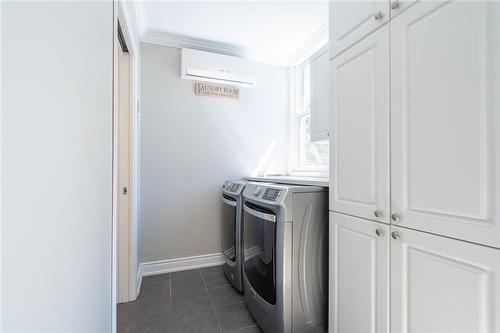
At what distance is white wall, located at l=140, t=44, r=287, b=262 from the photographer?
237cm

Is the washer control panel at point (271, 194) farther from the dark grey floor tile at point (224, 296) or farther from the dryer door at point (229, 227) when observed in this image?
the dark grey floor tile at point (224, 296)

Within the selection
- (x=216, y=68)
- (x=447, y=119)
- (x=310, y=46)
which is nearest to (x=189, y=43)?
(x=216, y=68)

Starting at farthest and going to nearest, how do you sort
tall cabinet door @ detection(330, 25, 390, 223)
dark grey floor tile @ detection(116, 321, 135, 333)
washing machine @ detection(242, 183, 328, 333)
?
dark grey floor tile @ detection(116, 321, 135, 333)
washing machine @ detection(242, 183, 328, 333)
tall cabinet door @ detection(330, 25, 390, 223)

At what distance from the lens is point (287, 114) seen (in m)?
2.96

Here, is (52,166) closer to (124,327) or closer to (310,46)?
(124,327)

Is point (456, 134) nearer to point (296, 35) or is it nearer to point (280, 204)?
point (280, 204)

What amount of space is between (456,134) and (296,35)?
6.54 ft

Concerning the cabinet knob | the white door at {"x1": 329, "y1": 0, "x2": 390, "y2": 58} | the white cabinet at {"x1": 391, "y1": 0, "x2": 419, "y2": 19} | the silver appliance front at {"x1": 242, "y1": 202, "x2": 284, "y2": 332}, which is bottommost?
the silver appliance front at {"x1": 242, "y1": 202, "x2": 284, "y2": 332}

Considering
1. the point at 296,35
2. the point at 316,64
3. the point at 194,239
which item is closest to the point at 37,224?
the point at 316,64

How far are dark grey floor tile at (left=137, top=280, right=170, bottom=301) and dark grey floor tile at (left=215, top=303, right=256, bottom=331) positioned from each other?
1.79 feet

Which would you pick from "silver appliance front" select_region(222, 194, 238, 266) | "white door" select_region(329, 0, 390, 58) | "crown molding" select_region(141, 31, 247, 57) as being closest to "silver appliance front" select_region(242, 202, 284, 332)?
"silver appliance front" select_region(222, 194, 238, 266)

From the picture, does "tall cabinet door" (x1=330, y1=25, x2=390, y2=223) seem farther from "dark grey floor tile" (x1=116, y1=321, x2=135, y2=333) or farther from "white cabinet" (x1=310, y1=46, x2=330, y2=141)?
"dark grey floor tile" (x1=116, y1=321, x2=135, y2=333)

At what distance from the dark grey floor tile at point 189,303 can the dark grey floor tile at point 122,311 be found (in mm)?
306

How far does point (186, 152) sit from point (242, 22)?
1.39 meters
